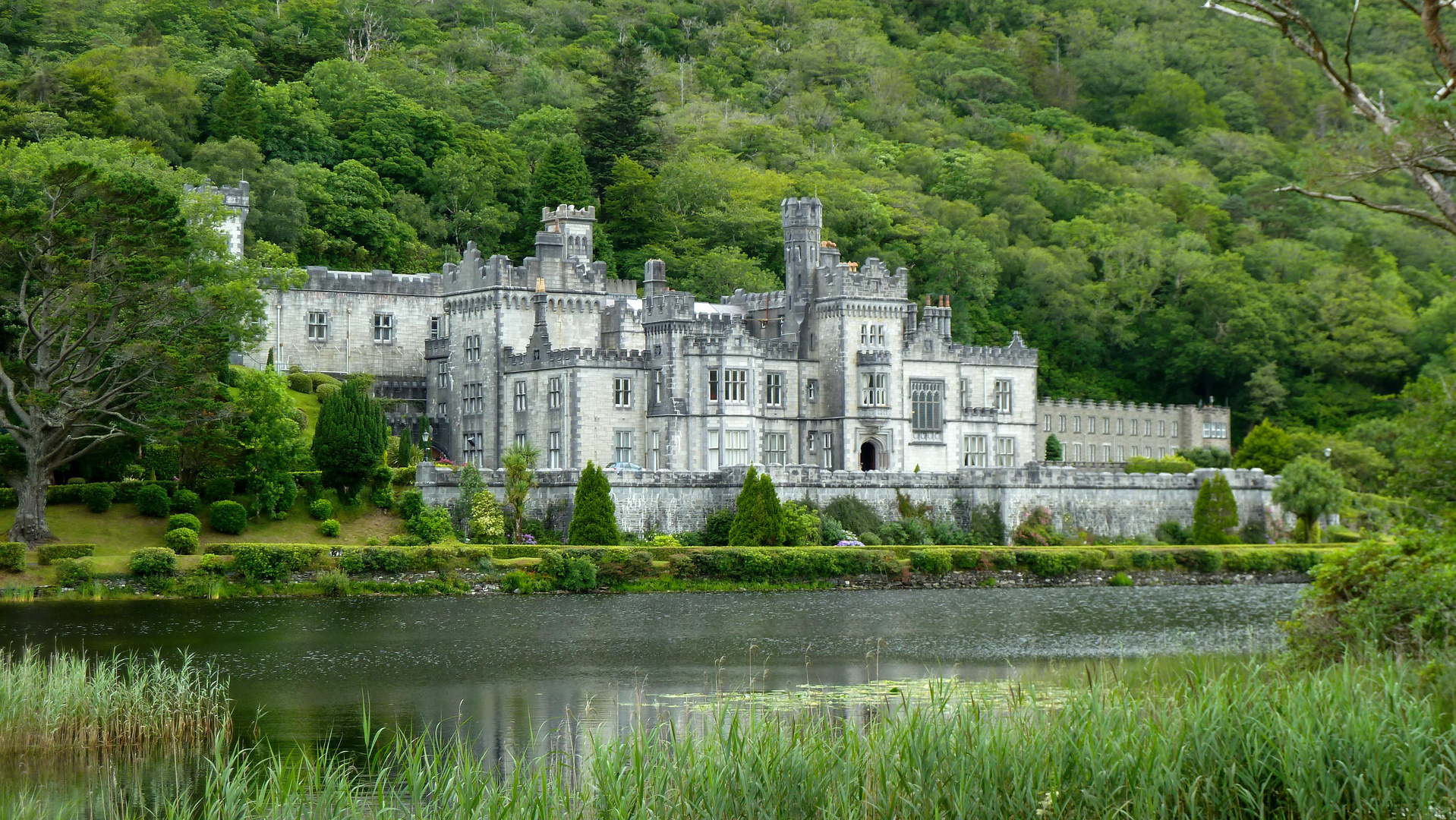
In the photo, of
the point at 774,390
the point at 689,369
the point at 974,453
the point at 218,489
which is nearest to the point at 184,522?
the point at 218,489

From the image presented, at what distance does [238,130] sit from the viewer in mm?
87500

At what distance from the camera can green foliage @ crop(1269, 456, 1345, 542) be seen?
69.1m

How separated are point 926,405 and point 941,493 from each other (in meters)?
7.73

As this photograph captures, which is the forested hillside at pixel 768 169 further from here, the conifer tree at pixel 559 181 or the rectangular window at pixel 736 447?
the rectangular window at pixel 736 447

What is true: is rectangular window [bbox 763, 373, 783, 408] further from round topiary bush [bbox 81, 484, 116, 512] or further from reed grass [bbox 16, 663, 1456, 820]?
reed grass [bbox 16, 663, 1456, 820]

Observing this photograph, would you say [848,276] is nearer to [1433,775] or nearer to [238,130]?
[238,130]

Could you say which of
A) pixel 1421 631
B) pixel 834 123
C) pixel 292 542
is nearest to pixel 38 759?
pixel 1421 631

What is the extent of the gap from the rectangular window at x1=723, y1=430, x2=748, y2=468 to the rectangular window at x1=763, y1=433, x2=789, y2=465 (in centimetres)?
161

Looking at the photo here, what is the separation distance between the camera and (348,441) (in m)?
56.9

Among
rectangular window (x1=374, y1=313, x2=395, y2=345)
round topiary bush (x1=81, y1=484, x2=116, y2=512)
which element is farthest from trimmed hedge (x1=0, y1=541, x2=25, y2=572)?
rectangular window (x1=374, y1=313, x2=395, y2=345)

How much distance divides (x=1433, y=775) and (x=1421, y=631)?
8564 millimetres

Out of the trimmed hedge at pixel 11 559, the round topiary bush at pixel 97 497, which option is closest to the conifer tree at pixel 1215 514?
the round topiary bush at pixel 97 497

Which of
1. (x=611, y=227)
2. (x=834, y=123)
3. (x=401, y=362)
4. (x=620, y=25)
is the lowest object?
(x=401, y=362)

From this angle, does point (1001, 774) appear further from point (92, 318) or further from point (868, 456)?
point (868, 456)
